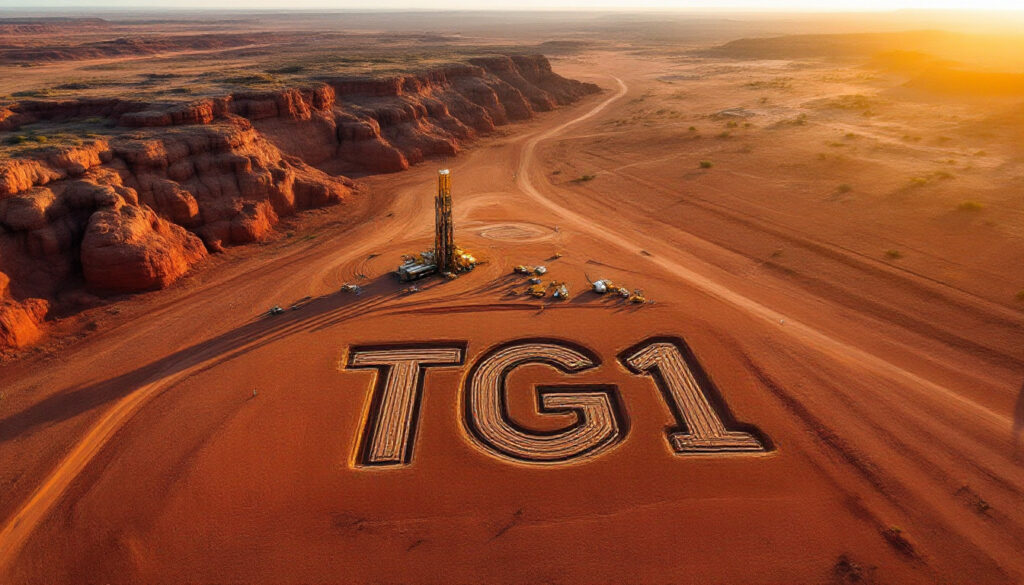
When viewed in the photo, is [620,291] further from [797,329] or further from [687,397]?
[797,329]

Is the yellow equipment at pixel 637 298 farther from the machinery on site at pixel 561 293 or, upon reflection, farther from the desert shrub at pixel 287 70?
the desert shrub at pixel 287 70

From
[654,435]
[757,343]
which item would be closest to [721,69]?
[757,343]

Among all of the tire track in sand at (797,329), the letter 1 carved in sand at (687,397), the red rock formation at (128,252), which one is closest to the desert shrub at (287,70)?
the red rock formation at (128,252)

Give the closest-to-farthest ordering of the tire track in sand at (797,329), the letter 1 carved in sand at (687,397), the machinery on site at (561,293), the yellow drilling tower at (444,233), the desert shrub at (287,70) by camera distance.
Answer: the letter 1 carved in sand at (687,397) → the tire track in sand at (797,329) → the machinery on site at (561,293) → the yellow drilling tower at (444,233) → the desert shrub at (287,70)

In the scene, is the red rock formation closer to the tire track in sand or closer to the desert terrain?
the desert terrain

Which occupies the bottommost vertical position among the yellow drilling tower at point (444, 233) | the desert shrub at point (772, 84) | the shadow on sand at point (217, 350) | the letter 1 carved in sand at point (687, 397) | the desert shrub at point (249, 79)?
the shadow on sand at point (217, 350)

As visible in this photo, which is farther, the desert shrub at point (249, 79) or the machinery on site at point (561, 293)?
the desert shrub at point (249, 79)
